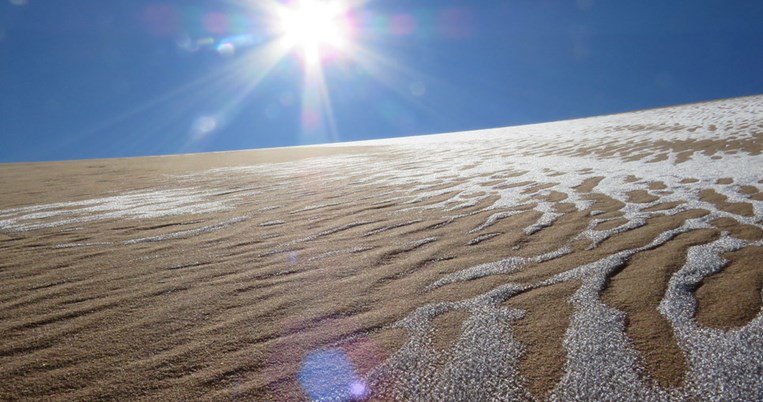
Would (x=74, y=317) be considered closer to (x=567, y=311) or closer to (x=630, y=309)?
(x=567, y=311)

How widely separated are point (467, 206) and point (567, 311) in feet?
8.36

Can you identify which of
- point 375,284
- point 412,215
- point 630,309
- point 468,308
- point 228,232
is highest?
point 228,232

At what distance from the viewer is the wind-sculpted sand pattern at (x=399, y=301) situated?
147 cm

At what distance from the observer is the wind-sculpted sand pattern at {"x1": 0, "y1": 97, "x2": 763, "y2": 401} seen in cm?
147

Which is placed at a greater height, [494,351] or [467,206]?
[467,206]

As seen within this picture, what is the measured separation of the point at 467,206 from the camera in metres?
4.39

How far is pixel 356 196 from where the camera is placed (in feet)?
17.7

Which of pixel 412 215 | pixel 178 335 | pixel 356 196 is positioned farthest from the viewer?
pixel 356 196

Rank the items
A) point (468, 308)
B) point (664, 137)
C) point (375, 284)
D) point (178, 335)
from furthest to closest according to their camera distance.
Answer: point (664, 137) < point (375, 284) < point (468, 308) < point (178, 335)

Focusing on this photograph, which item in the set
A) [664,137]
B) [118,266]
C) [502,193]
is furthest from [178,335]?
[664,137]

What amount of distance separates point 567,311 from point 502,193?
3.30 meters

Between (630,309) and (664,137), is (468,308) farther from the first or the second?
(664,137)

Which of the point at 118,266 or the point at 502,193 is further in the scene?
the point at 502,193

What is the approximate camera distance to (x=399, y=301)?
6.95ft
